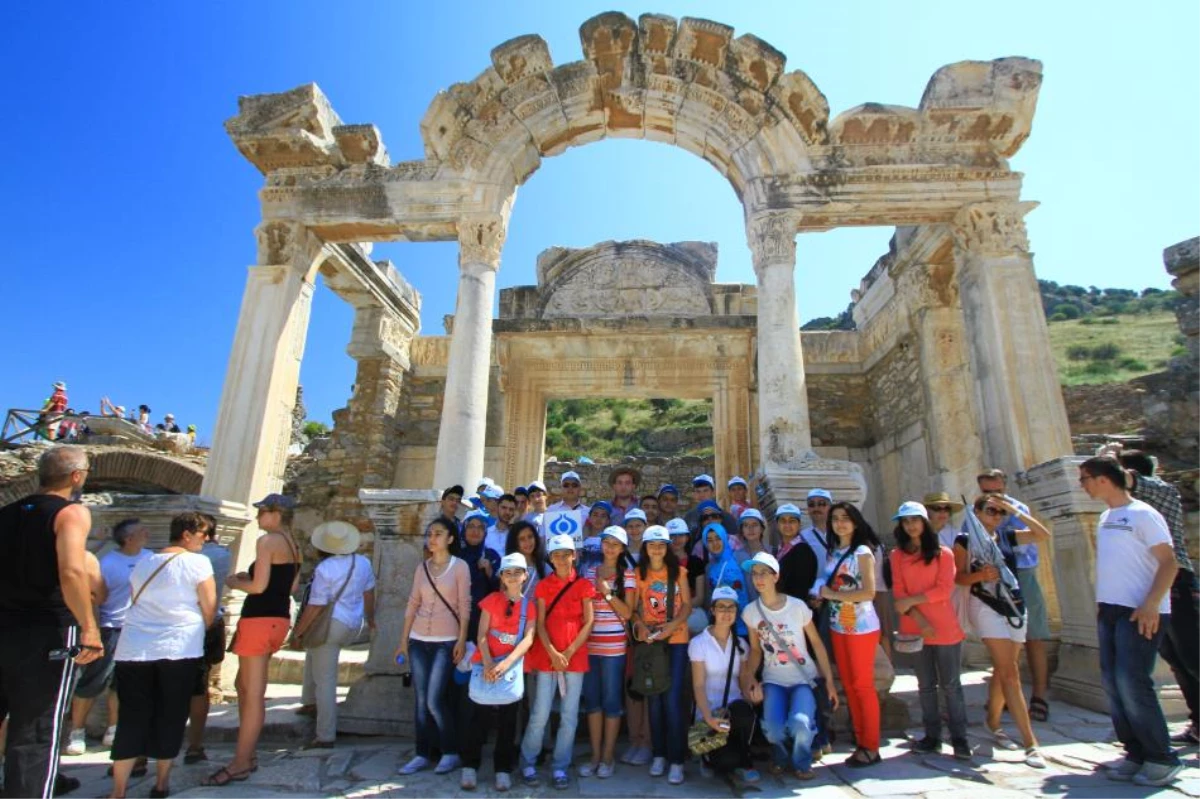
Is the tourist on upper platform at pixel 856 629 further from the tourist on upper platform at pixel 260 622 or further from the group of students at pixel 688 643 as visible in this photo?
the tourist on upper platform at pixel 260 622

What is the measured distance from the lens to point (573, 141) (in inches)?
339

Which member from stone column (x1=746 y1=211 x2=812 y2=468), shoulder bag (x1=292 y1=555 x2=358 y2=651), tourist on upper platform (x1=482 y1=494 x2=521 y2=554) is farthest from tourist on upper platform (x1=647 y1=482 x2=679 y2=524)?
shoulder bag (x1=292 y1=555 x2=358 y2=651)

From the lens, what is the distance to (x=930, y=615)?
4191 millimetres

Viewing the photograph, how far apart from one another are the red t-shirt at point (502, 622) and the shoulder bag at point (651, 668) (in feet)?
2.31

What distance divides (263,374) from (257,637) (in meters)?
4.53

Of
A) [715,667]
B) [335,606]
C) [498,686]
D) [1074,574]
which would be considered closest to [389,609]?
[335,606]

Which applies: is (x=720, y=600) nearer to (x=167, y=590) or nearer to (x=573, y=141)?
(x=167, y=590)

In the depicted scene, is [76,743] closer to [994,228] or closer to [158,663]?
[158,663]

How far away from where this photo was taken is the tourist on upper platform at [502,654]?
3789 millimetres

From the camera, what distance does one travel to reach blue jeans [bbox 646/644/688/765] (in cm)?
389

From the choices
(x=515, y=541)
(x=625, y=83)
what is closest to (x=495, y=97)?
(x=625, y=83)

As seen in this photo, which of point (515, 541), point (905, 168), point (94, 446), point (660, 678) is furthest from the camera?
point (94, 446)

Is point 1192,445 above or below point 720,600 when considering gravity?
above

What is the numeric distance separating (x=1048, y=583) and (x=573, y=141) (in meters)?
7.79
